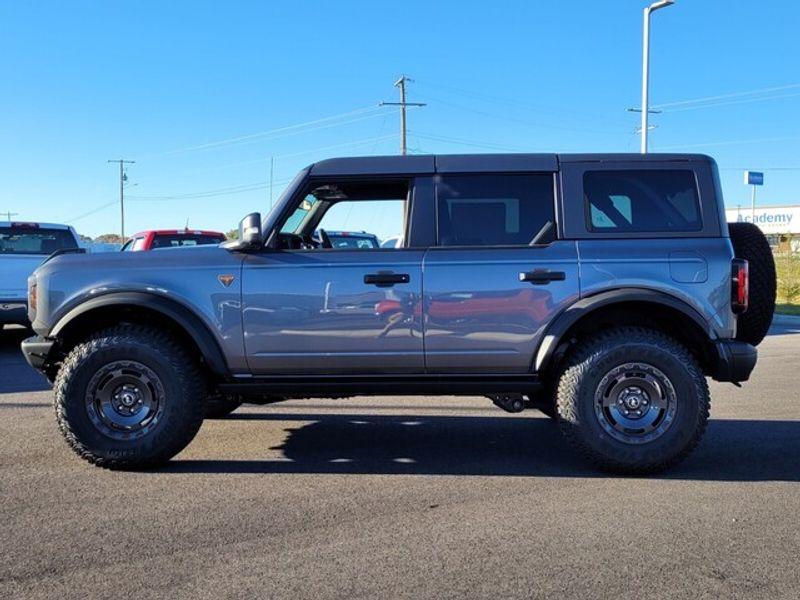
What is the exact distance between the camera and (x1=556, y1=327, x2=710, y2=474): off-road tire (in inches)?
185

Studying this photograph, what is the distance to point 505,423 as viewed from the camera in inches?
253

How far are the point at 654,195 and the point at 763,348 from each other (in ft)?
25.8

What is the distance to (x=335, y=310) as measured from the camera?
478cm

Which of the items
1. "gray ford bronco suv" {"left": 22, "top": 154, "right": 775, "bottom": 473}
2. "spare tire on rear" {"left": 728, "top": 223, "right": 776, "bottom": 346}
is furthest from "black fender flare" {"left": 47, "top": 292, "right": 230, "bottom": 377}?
"spare tire on rear" {"left": 728, "top": 223, "right": 776, "bottom": 346}

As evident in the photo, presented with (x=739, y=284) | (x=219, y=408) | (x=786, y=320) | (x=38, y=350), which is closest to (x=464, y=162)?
(x=739, y=284)

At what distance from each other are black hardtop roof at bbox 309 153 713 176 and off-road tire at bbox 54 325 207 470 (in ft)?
5.46

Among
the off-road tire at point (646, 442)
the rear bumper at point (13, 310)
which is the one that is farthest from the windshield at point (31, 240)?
the off-road tire at point (646, 442)

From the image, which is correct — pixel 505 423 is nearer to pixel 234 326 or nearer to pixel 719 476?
pixel 719 476

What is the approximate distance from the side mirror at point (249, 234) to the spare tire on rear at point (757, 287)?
10.9 feet

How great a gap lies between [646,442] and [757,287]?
1395 millimetres

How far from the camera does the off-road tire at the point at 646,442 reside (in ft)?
15.5

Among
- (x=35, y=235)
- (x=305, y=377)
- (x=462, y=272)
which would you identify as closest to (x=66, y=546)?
(x=305, y=377)

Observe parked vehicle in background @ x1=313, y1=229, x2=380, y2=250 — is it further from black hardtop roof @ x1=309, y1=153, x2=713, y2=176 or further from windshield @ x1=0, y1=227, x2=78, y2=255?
windshield @ x1=0, y1=227, x2=78, y2=255

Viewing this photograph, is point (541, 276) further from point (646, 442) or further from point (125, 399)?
point (125, 399)
